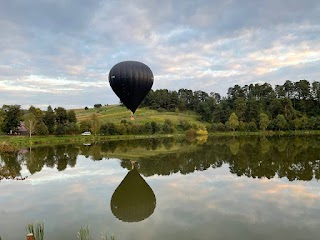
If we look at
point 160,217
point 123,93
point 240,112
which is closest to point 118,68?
point 123,93

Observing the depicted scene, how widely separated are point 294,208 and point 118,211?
6.30 metres

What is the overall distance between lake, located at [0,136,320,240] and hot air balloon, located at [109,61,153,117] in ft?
15.5

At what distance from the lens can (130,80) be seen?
17391mm

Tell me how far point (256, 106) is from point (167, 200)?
199 feet

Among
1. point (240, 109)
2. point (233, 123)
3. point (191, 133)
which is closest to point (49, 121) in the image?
point (191, 133)

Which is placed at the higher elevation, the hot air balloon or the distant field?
the hot air balloon

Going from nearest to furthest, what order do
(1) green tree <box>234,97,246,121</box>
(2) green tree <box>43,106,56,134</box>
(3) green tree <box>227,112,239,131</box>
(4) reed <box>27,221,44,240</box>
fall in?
1. (4) reed <box>27,221,44,240</box>
2. (2) green tree <box>43,106,56,134</box>
3. (3) green tree <box>227,112,239,131</box>
4. (1) green tree <box>234,97,246,121</box>

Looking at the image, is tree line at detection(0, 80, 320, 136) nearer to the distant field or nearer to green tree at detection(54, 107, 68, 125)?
green tree at detection(54, 107, 68, 125)

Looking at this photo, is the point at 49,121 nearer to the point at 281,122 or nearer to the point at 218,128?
the point at 218,128

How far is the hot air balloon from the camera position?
17422mm

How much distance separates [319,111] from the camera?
71750 mm

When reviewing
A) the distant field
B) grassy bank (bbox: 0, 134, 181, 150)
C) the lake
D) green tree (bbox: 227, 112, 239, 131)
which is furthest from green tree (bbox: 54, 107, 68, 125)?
the lake

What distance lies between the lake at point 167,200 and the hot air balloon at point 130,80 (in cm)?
471

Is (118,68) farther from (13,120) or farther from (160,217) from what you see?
(13,120)
